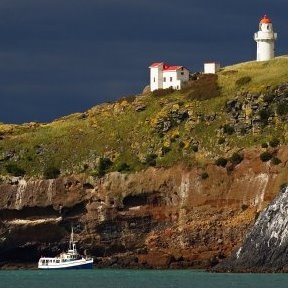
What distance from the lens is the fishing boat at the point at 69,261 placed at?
153 m

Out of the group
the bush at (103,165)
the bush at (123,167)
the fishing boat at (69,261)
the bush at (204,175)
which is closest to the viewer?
the bush at (204,175)

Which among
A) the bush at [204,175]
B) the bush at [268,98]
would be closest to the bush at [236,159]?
the bush at [204,175]

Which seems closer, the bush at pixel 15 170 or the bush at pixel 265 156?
the bush at pixel 265 156

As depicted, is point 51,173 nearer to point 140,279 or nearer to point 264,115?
point 264,115

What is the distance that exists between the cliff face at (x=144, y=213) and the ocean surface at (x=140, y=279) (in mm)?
Result: 4039

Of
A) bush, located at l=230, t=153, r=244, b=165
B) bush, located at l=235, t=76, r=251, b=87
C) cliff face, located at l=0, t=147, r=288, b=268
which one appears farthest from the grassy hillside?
cliff face, located at l=0, t=147, r=288, b=268

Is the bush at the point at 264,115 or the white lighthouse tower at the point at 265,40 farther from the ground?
the white lighthouse tower at the point at 265,40

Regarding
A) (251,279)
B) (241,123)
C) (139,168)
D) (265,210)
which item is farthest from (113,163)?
(251,279)

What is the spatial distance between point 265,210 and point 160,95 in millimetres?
37713

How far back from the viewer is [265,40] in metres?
177

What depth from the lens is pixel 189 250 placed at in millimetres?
147000

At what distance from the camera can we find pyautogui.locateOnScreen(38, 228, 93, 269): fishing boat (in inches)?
6033

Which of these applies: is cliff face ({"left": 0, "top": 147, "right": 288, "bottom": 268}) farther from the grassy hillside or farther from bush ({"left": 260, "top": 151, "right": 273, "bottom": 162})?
the grassy hillside

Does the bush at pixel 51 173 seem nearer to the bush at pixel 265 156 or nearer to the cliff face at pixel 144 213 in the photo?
the cliff face at pixel 144 213
